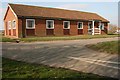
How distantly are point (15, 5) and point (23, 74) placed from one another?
87.2 ft

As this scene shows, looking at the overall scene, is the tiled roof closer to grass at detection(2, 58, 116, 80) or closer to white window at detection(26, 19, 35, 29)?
white window at detection(26, 19, 35, 29)

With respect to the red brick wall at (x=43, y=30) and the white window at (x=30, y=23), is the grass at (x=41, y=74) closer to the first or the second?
the red brick wall at (x=43, y=30)

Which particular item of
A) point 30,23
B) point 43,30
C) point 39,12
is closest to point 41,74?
point 30,23

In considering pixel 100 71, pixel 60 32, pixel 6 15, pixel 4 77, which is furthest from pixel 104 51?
pixel 6 15

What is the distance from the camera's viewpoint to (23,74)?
22.9 feet

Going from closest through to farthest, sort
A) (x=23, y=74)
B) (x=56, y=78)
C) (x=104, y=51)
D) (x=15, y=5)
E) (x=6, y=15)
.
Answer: (x=56, y=78)
(x=23, y=74)
(x=104, y=51)
(x=15, y=5)
(x=6, y=15)

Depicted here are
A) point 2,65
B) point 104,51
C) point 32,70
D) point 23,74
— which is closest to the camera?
point 23,74

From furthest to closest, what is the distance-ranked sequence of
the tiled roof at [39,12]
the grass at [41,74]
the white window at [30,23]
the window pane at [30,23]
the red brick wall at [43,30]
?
1. the tiled roof at [39,12]
2. the window pane at [30,23]
3. the white window at [30,23]
4. the red brick wall at [43,30]
5. the grass at [41,74]

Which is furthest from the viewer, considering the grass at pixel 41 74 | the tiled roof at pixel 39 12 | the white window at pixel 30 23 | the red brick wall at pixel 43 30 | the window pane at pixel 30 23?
the tiled roof at pixel 39 12

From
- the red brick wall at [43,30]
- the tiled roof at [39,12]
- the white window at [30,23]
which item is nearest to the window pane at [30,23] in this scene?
the white window at [30,23]

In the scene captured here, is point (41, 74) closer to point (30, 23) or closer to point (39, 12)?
point (30, 23)

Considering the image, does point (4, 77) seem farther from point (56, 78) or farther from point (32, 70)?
point (56, 78)

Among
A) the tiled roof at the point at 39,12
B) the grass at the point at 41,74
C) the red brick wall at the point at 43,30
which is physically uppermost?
the tiled roof at the point at 39,12

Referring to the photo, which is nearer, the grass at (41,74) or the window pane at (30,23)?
the grass at (41,74)
